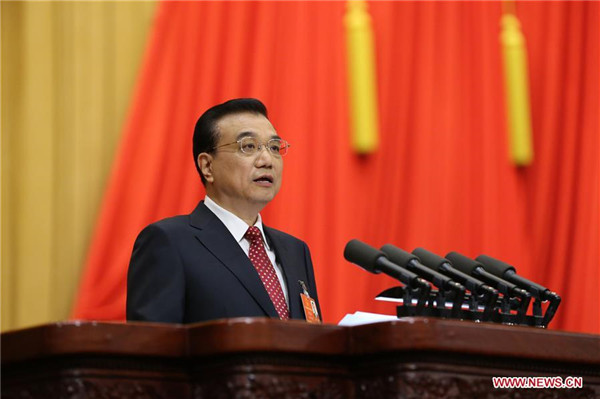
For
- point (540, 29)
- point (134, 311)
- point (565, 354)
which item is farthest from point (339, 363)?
point (540, 29)

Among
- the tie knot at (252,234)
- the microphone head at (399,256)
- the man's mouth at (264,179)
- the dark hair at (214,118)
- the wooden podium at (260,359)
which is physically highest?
the dark hair at (214,118)

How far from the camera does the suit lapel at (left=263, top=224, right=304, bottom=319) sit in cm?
212

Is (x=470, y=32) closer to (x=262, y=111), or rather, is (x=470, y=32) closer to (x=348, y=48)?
(x=348, y=48)

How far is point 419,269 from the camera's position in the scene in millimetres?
1807

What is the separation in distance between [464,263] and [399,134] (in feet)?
5.91

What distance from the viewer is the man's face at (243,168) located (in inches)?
89.6

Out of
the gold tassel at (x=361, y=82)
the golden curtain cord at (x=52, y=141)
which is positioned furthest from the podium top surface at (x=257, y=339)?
the gold tassel at (x=361, y=82)

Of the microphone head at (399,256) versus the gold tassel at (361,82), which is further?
the gold tassel at (361,82)

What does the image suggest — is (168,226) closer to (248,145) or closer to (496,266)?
(248,145)

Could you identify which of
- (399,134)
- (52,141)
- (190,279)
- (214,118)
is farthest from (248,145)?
(399,134)

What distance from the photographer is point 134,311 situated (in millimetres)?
1894

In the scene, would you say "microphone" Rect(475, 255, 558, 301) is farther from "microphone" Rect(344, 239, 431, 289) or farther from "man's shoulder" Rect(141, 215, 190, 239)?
"man's shoulder" Rect(141, 215, 190, 239)

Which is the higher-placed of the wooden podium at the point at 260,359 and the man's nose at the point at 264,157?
the man's nose at the point at 264,157

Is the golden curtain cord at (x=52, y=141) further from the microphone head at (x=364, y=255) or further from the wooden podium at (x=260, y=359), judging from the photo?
the wooden podium at (x=260, y=359)
